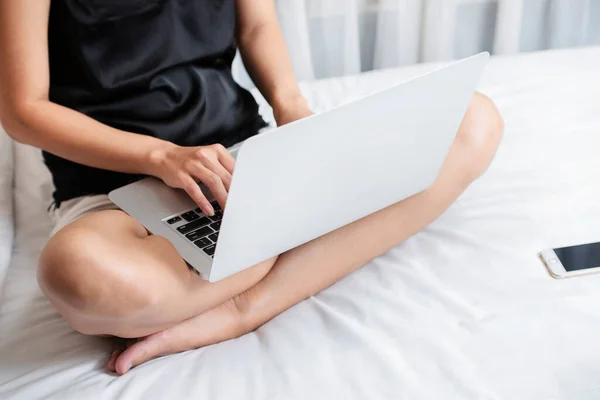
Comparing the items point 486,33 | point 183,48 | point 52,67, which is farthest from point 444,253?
point 486,33

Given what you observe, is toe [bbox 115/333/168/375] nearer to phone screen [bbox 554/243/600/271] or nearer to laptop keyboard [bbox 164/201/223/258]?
laptop keyboard [bbox 164/201/223/258]

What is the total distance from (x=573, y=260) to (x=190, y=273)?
0.45 metres

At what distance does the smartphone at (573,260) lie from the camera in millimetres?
800

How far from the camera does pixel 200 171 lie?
74 centimetres

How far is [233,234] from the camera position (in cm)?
65

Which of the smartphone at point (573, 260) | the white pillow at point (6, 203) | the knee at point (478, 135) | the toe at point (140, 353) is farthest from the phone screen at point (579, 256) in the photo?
the white pillow at point (6, 203)

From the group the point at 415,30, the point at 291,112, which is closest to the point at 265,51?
the point at 291,112

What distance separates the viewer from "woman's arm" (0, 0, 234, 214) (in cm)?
79

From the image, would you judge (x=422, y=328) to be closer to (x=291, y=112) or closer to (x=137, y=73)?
(x=291, y=112)

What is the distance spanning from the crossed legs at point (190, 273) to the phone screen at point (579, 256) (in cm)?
16

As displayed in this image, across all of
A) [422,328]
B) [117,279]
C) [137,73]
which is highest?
[137,73]

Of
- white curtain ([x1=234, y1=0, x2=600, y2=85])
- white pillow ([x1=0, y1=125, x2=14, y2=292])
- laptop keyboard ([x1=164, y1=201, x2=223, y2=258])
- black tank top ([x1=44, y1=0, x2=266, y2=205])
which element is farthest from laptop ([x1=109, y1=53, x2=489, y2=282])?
white curtain ([x1=234, y1=0, x2=600, y2=85])

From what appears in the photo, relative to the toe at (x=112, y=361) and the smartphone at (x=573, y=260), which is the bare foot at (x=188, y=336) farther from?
the smartphone at (x=573, y=260)

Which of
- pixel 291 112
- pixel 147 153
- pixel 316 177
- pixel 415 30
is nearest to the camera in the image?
pixel 316 177
